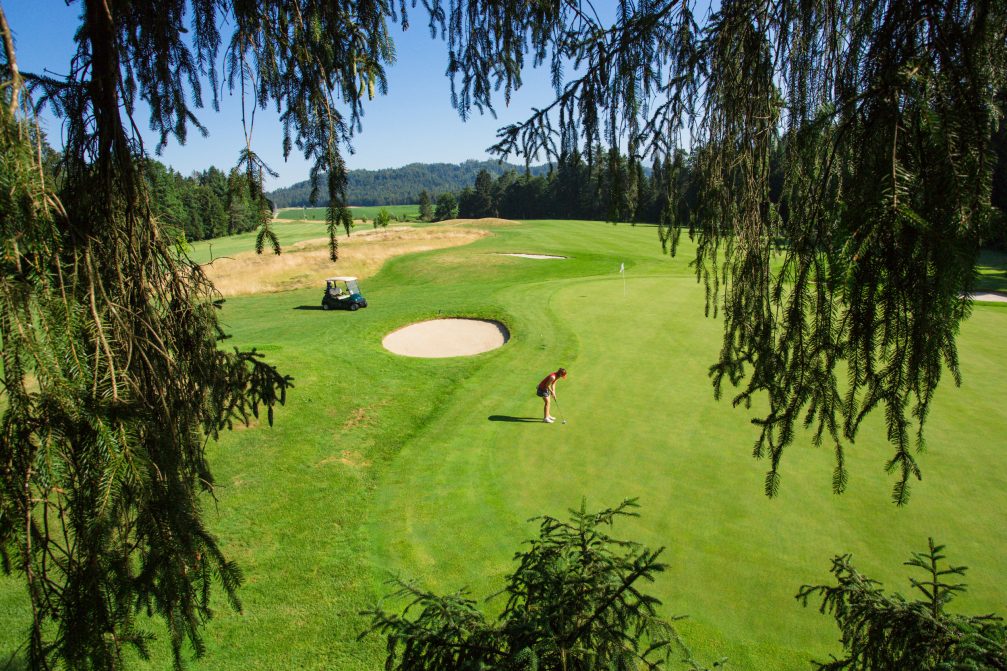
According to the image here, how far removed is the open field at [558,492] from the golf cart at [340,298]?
5571mm

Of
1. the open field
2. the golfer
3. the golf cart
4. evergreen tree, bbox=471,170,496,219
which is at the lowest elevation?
the open field

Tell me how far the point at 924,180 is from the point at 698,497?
17.1 feet

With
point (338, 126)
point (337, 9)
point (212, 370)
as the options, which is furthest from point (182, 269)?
point (337, 9)

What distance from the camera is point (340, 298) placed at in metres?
18.6

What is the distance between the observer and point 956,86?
1.73 metres

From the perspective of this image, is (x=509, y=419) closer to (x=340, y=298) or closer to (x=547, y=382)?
(x=547, y=382)

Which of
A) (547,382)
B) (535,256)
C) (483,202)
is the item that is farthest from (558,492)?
(483,202)

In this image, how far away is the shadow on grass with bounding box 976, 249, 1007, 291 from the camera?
1884cm

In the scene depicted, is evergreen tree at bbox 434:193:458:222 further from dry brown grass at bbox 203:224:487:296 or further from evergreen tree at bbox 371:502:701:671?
evergreen tree at bbox 371:502:701:671

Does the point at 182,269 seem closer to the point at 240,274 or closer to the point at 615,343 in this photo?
the point at 615,343

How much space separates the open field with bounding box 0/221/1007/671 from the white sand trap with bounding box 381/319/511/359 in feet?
2.98

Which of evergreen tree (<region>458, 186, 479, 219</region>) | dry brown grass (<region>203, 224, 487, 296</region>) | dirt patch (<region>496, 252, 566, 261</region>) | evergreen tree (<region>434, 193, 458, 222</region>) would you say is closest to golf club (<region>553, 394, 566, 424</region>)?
dry brown grass (<region>203, 224, 487, 296</region>)

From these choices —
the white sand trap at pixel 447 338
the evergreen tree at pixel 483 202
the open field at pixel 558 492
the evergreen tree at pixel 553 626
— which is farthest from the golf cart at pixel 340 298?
the evergreen tree at pixel 483 202

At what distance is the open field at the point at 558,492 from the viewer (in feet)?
15.7
